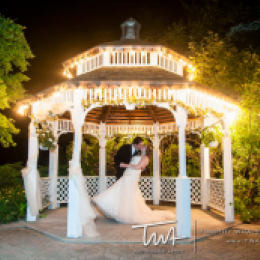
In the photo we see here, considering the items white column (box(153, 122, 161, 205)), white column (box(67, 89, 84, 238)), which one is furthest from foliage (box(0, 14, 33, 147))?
white column (box(153, 122, 161, 205))

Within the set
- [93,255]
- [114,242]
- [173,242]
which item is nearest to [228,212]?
[173,242]

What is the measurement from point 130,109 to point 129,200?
99.3 inches

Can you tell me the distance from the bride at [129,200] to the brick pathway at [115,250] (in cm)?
188

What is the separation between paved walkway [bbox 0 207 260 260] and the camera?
5.53 meters

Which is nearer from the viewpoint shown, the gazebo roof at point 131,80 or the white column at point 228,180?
the gazebo roof at point 131,80

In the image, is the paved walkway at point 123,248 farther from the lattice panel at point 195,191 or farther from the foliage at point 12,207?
the lattice panel at point 195,191

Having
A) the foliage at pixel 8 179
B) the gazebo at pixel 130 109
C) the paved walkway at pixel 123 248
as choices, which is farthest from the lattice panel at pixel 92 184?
the paved walkway at pixel 123 248

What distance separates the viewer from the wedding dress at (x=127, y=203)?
812 centimetres

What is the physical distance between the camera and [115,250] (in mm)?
5863

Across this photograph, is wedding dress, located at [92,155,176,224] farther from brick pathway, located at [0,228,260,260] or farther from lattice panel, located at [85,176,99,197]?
lattice panel, located at [85,176,99,197]

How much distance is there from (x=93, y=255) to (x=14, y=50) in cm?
819

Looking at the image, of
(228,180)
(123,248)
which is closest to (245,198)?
(228,180)

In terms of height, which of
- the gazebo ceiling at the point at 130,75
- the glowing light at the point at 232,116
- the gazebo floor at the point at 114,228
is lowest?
the gazebo floor at the point at 114,228

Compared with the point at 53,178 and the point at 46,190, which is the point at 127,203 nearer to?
the point at 46,190
